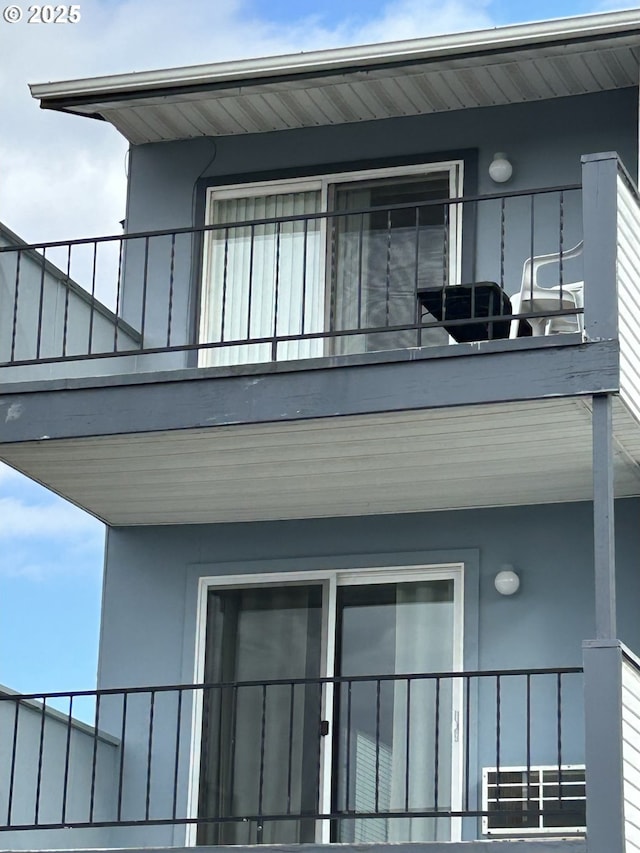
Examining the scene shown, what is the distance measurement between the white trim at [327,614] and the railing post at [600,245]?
2.57m

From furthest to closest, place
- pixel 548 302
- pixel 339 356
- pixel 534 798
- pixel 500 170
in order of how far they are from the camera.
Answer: pixel 500 170, pixel 548 302, pixel 534 798, pixel 339 356

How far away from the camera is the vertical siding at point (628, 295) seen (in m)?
9.27

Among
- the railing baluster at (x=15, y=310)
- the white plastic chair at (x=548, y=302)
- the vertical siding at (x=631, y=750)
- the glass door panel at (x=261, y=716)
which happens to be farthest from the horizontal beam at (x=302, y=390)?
the glass door panel at (x=261, y=716)

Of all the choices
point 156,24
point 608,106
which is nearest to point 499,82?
point 608,106

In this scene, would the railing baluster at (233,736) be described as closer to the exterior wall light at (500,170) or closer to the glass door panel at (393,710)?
the glass door panel at (393,710)

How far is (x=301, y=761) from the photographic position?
1107 cm

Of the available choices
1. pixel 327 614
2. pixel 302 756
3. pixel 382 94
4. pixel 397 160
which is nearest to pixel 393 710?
pixel 302 756

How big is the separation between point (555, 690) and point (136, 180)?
508 cm

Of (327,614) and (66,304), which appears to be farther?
(327,614)

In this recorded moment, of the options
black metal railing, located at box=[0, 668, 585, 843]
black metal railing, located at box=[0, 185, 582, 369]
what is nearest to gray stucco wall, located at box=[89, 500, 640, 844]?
black metal railing, located at box=[0, 668, 585, 843]

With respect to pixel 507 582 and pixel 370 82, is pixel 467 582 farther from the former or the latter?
pixel 370 82

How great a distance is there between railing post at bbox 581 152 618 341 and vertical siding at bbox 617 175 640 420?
8 cm

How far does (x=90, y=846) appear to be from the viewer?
11.2m

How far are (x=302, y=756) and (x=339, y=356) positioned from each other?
297 centimetres
